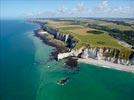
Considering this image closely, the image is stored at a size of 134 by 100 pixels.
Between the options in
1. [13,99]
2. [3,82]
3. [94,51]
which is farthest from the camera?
[94,51]

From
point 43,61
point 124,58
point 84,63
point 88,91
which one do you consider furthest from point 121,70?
point 43,61

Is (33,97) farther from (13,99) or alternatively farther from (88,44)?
(88,44)

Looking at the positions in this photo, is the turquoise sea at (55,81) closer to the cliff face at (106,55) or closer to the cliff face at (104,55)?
the cliff face at (104,55)

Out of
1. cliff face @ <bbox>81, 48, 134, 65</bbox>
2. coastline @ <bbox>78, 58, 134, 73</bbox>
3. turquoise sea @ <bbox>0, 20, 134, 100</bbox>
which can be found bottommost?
turquoise sea @ <bbox>0, 20, 134, 100</bbox>

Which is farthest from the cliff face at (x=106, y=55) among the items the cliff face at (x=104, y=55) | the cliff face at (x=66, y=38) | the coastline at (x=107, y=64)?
the cliff face at (x=66, y=38)

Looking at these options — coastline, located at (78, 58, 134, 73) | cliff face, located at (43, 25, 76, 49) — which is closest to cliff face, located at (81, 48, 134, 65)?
coastline, located at (78, 58, 134, 73)

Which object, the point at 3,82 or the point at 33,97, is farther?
the point at 3,82

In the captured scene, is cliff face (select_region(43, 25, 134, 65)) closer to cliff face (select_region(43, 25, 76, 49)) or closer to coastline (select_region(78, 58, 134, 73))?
coastline (select_region(78, 58, 134, 73))

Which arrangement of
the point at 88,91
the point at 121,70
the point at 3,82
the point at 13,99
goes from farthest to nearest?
the point at 121,70 < the point at 3,82 < the point at 88,91 < the point at 13,99

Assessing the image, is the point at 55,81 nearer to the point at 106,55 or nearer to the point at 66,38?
the point at 106,55
